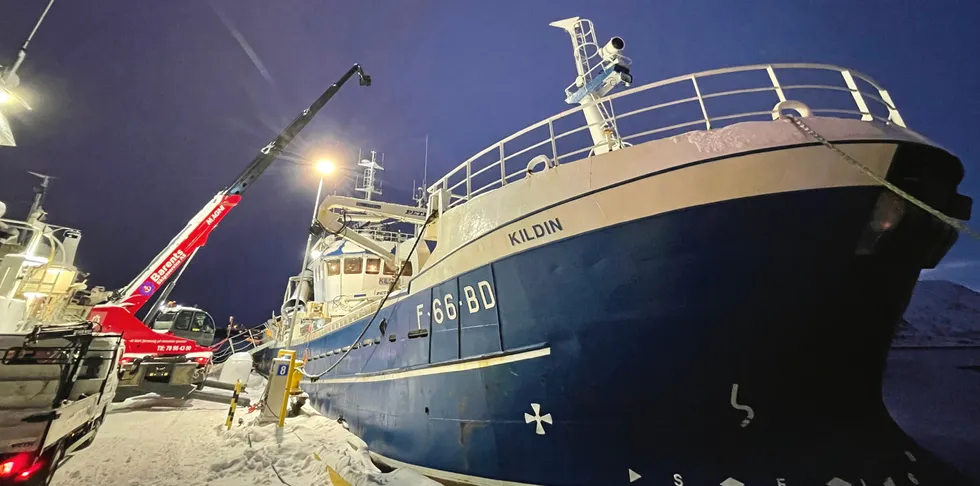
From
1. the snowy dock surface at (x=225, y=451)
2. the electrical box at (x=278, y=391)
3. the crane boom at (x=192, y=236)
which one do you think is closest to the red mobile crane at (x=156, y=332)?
the crane boom at (x=192, y=236)

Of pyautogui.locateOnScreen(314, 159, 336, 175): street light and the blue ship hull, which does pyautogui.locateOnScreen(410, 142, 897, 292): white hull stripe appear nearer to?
the blue ship hull

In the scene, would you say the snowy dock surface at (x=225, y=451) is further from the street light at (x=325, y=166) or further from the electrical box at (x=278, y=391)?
the street light at (x=325, y=166)

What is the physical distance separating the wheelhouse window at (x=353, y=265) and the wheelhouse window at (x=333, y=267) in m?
0.32

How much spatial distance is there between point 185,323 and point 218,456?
14.5 metres

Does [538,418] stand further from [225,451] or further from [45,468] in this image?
[225,451]

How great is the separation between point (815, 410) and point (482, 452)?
331cm

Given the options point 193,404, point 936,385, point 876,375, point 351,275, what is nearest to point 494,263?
point 876,375

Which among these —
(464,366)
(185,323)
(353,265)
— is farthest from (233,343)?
(464,366)

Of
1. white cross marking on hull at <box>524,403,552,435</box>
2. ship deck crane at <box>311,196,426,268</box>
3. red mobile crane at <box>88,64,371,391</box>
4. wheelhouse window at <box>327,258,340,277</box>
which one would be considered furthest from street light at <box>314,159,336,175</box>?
white cross marking on hull at <box>524,403,552,435</box>

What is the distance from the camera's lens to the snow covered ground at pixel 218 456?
462 cm

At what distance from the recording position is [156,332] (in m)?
10.9

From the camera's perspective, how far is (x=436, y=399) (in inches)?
198

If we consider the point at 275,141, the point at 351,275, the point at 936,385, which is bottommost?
the point at 936,385

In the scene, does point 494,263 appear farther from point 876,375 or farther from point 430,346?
point 876,375
